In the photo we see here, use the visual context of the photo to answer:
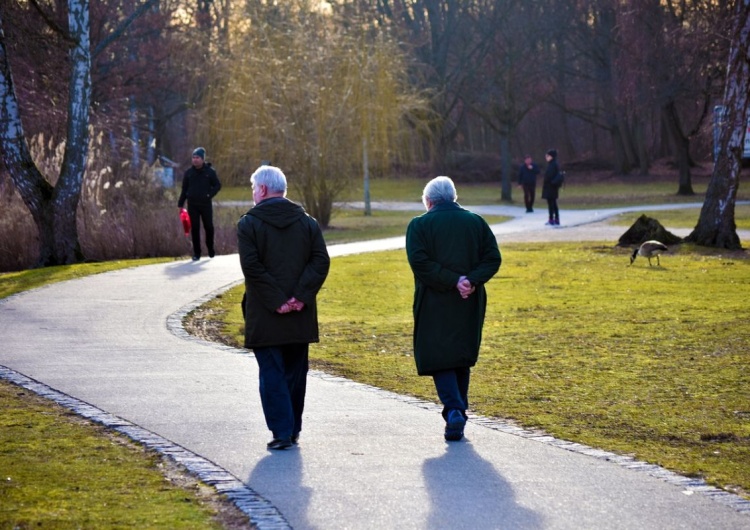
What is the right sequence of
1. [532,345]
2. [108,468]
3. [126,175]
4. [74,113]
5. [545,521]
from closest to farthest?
1. [545,521]
2. [108,468]
3. [532,345]
4. [74,113]
5. [126,175]

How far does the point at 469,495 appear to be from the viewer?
21.9 ft

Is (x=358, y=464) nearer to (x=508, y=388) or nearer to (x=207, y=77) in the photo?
(x=508, y=388)

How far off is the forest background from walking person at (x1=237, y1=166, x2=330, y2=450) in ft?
51.0

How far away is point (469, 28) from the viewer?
63.8 metres

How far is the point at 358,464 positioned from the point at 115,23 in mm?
39719

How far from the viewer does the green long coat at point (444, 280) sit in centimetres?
830

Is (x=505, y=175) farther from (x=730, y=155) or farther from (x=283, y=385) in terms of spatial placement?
(x=283, y=385)

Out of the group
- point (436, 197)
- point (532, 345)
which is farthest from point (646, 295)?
point (436, 197)

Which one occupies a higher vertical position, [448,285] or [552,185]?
[448,285]

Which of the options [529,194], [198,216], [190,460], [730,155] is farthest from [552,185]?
[190,460]

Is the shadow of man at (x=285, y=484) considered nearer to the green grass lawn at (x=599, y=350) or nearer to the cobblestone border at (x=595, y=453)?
the cobblestone border at (x=595, y=453)

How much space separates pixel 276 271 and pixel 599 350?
5.63 metres

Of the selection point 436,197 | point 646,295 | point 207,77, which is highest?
point 207,77

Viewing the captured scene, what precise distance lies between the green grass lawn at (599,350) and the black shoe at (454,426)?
2.53ft
